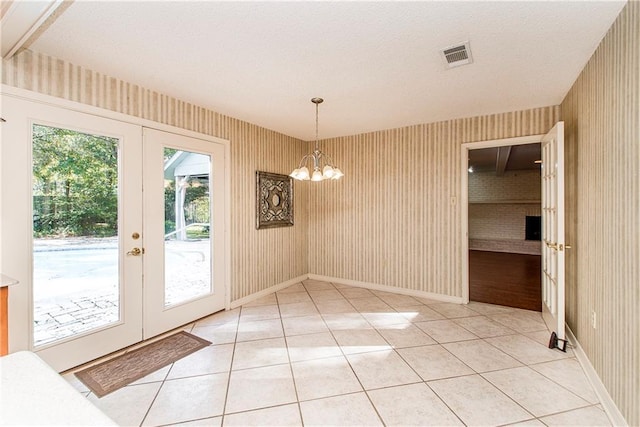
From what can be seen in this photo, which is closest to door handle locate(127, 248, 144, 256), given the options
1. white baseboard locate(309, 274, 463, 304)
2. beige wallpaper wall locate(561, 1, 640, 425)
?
white baseboard locate(309, 274, 463, 304)

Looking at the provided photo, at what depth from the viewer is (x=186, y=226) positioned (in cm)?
339

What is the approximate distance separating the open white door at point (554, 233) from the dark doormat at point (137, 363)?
3302 mm

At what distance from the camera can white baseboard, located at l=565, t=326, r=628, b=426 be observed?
1.79 meters

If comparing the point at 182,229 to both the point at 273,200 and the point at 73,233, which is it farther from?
the point at 273,200

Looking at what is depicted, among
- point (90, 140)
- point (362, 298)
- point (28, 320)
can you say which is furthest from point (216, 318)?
point (90, 140)

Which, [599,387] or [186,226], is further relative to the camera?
[186,226]

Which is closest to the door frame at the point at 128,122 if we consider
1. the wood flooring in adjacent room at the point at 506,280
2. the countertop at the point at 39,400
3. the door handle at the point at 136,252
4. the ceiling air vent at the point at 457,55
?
the door handle at the point at 136,252

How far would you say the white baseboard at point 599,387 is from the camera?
1.79 meters

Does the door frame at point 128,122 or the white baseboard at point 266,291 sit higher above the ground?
the door frame at point 128,122

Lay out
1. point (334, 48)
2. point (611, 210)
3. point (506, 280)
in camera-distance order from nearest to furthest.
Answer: point (611, 210) < point (334, 48) < point (506, 280)

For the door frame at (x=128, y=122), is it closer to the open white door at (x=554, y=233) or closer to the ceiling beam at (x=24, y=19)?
the ceiling beam at (x=24, y=19)

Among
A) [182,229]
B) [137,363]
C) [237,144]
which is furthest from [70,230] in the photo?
[237,144]

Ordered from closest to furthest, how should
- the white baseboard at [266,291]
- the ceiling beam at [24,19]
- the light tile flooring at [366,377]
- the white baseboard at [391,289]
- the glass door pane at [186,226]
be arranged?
the ceiling beam at [24,19]
the light tile flooring at [366,377]
the glass door pane at [186,226]
the white baseboard at [266,291]
the white baseboard at [391,289]

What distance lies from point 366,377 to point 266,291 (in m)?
2.44
